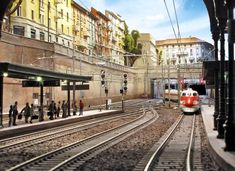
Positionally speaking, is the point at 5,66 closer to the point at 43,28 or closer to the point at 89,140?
the point at 89,140

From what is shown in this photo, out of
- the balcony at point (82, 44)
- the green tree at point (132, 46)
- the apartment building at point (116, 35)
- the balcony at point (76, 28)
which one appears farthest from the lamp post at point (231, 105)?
the green tree at point (132, 46)

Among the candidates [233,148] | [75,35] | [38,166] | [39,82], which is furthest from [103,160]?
[75,35]

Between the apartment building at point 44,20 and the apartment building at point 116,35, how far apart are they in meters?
30.5

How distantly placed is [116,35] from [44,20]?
166 feet

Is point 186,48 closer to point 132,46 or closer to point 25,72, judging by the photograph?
point 132,46

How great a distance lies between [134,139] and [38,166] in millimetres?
9887

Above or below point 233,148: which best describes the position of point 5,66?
above

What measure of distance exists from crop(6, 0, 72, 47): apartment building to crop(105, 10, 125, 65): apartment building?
30516 millimetres

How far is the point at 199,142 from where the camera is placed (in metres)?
21.6

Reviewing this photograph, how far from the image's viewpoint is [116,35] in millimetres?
119062

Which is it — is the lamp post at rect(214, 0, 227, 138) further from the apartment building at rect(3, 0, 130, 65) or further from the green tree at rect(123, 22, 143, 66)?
the green tree at rect(123, 22, 143, 66)

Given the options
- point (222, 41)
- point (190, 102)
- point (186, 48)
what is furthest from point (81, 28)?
point (186, 48)

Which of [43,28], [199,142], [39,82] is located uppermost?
[43,28]

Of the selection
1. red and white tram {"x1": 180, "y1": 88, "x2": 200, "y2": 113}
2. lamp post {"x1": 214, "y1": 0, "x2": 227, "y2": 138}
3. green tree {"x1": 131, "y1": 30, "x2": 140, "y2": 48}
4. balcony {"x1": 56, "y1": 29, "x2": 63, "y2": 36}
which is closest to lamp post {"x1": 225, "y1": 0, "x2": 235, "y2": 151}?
lamp post {"x1": 214, "y1": 0, "x2": 227, "y2": 138}
